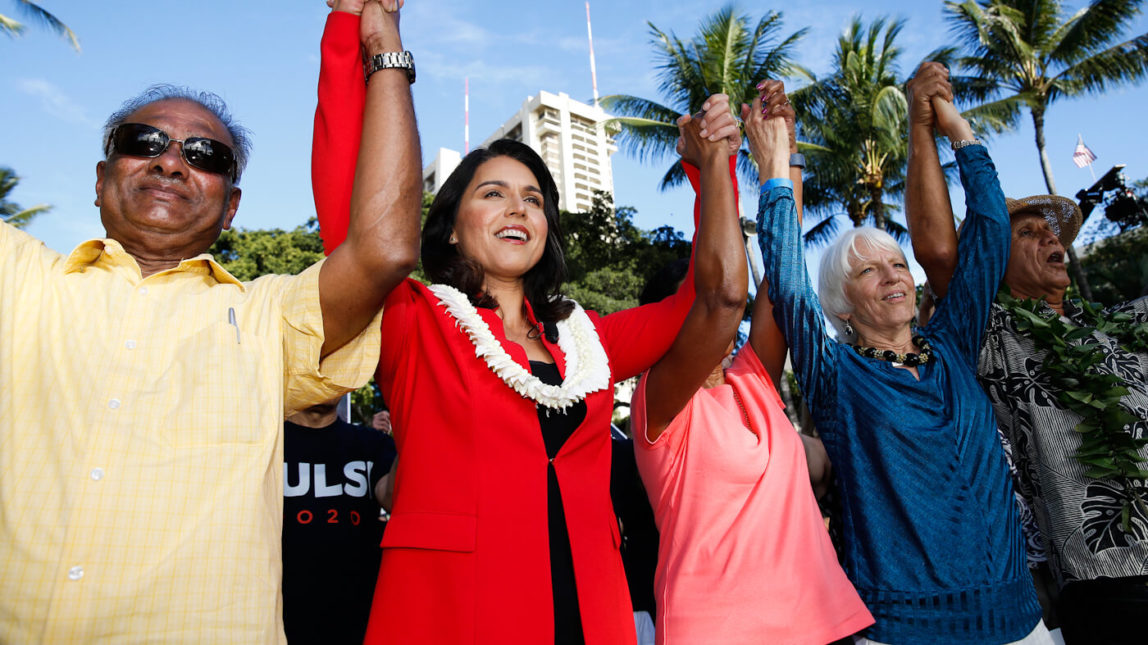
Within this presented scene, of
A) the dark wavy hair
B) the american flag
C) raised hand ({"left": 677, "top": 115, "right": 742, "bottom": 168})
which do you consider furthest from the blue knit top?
the american flag

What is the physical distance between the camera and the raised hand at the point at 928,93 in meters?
3.04

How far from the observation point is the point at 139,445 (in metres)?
1.40

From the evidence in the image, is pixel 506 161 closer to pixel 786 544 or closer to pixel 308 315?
pixel 308 315

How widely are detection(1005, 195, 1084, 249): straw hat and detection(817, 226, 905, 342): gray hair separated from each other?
2.66 feet

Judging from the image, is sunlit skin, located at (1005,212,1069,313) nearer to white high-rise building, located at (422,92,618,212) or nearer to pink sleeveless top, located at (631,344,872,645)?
pink sleeveless top, located at (631,344,872,645)

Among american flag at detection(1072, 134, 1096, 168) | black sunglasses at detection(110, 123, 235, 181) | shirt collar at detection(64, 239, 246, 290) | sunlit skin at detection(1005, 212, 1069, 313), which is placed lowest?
shirt collar at detection(64, 239, 246, 290)

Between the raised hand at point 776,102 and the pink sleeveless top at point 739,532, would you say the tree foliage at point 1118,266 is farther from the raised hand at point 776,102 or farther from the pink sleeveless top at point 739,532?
the pink sleeveless top at point 739,532

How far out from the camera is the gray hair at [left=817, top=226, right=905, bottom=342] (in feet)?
9.70

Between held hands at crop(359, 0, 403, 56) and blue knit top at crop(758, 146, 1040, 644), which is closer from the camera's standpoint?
held hands at crop(359, 0, 403, 56)

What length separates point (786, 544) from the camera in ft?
7.62

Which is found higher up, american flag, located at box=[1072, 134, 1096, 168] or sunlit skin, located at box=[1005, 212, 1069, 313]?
american flag, located at box=[1072, 134, 1096, 168]

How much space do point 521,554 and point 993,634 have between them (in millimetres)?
1610

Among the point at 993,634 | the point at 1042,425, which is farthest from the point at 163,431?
the point at 1042,425

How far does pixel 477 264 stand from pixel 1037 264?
2.62 m
